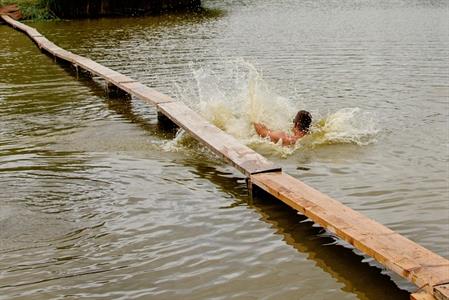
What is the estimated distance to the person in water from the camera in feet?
31.4

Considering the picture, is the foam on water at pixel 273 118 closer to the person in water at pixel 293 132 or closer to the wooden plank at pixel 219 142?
the person in water at pixel 293 132

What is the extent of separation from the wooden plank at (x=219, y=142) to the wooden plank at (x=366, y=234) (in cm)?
40

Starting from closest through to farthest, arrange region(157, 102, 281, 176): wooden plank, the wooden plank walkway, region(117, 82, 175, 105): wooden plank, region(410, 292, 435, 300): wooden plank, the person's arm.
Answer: region(410, 292, 435, 300): wooden plank, the wooden plank walkway, region(157, 102, 281, 176): wooden plank, the person's arm, region(117, 82, 175, 105): wooden plank

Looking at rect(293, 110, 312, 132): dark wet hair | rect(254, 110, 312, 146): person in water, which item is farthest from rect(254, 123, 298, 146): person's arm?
rect(293, 110, 312, 132): dark wet hair

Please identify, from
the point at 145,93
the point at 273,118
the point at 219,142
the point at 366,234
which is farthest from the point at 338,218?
the point at 145,93

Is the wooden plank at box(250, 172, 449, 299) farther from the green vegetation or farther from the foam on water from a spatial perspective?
the green vegetation

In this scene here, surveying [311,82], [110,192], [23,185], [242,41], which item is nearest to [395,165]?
[110,192]

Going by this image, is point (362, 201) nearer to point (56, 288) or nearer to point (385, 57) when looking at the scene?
point (56, 288)

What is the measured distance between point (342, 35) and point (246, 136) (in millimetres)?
13180

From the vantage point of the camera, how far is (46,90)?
14812 mm

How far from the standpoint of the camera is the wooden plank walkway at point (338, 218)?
15.8ft

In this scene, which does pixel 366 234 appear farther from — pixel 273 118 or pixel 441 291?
pixel 273 118

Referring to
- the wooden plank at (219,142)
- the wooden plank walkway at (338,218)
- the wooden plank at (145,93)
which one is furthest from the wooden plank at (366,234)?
the wooden plank at (145,93)

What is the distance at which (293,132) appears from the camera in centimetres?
998
